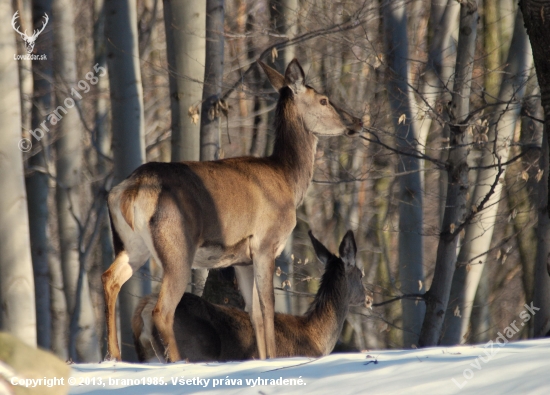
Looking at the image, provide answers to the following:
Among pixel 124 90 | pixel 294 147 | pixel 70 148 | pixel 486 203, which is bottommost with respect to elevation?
pixel 486 203

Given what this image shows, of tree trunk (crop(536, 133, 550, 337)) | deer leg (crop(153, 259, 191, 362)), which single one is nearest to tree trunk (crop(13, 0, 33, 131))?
deer leg (crop(153, 259, 191, 362))

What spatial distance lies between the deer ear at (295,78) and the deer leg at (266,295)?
204 cm

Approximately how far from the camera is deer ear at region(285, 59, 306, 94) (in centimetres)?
899

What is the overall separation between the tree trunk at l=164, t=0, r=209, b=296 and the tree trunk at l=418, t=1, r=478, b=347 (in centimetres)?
314

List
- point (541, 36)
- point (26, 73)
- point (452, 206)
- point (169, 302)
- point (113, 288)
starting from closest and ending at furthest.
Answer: point (541, 36) → point (169, 302) → point (113, 288) → point (452, 206) → point (26, 73)

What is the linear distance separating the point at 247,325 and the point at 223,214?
3.69 ft

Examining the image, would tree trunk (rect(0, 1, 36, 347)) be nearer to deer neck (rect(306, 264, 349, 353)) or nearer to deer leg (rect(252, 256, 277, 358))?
deer leg (rect(252, 256, 277, 358))

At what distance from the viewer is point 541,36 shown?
6.83 m

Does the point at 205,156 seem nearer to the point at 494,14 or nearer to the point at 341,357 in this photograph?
the point at 341,357

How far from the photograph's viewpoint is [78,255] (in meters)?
14.8

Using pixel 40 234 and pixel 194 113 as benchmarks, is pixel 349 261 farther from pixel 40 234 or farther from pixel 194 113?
pixel 40 234

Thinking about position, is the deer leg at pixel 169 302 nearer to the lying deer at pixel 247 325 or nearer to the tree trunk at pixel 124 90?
the lying deer at pixel 247 325

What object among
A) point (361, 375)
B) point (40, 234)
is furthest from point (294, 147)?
point (40, 234)

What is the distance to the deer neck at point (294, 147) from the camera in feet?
29.1
